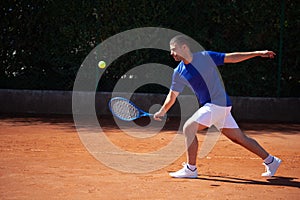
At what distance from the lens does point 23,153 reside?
705 centimetres

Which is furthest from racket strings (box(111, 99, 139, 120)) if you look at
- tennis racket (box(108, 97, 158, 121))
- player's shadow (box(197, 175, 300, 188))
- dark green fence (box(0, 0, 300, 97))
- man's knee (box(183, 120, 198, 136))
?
dark green fence (box(0, 0, 300, 97))

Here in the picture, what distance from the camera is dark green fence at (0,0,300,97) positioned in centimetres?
1080

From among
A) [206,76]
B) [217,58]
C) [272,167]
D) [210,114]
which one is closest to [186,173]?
[210,114]

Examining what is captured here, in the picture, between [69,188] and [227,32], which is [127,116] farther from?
[227,32]

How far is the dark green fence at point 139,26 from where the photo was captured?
35.4 feet

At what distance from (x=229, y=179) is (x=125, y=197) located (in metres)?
1.36

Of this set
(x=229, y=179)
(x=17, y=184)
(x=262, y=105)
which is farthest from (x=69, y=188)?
(x=262, y=105)

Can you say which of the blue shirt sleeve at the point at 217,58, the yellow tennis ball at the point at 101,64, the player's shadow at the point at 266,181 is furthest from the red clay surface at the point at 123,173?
the yellow tennis ball at the point at 101,64

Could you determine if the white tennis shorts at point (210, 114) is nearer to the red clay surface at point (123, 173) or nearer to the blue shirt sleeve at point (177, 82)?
the blue shirt sleeve at point (177, 82)

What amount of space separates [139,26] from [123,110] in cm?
458

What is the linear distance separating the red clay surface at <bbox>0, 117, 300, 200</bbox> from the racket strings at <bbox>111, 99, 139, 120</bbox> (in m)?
0.61

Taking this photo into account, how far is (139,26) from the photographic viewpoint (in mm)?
11133

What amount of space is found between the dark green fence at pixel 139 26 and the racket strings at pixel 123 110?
14.4 ft

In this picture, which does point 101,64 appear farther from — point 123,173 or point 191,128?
point 191,128
